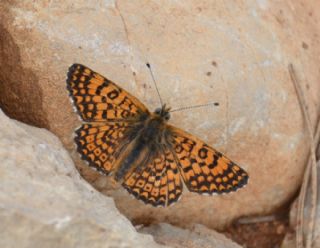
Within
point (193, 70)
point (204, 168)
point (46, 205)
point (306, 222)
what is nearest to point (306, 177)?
point (306, 222)

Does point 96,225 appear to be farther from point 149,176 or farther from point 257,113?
point 257,113

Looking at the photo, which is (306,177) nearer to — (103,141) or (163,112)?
(163,112)

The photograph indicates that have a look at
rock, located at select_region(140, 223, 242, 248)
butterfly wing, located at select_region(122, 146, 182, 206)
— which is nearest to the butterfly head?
butterfly wing, located at select_region(122, 146, 182, 206)

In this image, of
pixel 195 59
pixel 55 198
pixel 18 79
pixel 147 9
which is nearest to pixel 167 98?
pixel 195 59

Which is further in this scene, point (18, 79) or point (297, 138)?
point (297, 138)

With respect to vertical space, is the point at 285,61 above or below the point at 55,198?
above

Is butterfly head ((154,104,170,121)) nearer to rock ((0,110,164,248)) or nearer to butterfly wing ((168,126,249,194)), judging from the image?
butterfly wing ((168,126,249,194))

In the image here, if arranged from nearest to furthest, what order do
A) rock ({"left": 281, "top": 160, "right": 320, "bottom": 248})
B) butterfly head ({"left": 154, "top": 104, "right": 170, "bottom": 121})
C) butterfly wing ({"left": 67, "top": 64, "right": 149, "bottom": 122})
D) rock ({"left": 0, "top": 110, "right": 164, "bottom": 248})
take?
1. rock ({"left": 0, "top": 110, "right": 164, "bottom": 248})
2. butterfly wing ({"left": 67, "top": 64, "right": 149, "bottom": 122})
3. butterfly head ({"left": 154, "top": 104, "right": 170, "bottom": 121})
4. rock ({"left": 281, "top": 160, "right": 320, "bottom": 248})
